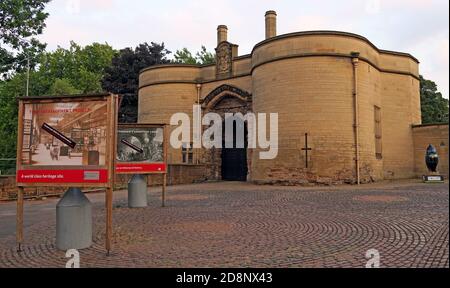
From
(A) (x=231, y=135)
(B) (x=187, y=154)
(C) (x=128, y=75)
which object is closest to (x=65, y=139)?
(A) (x=231, y=135)

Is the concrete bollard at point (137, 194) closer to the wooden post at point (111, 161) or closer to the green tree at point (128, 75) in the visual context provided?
the wooden post at point (111, 161)

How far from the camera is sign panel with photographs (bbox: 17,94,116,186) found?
218 inches

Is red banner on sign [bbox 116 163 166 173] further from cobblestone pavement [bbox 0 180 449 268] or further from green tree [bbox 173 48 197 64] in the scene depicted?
green tree [bbox 173 48 197 64]

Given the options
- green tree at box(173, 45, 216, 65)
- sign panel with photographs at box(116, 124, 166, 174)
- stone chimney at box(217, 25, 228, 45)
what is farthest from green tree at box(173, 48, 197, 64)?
sign panel with photographs at box(116, 124, 166, 174)

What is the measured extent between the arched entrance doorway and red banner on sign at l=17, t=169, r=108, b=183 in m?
16.7

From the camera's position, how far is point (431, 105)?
123 ft

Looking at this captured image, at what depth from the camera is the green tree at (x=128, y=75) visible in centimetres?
3230

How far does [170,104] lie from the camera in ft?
79.9

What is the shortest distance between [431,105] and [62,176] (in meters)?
40.7

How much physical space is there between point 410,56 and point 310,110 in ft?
33.8

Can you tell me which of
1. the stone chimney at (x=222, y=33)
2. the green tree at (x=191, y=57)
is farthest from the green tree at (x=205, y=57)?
the stone chimney at (x=222, y=33)

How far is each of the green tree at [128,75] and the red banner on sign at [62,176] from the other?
2684 cm

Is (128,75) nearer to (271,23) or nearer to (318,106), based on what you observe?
(271,23)

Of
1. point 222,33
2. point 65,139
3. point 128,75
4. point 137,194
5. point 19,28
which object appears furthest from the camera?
point 128,75
